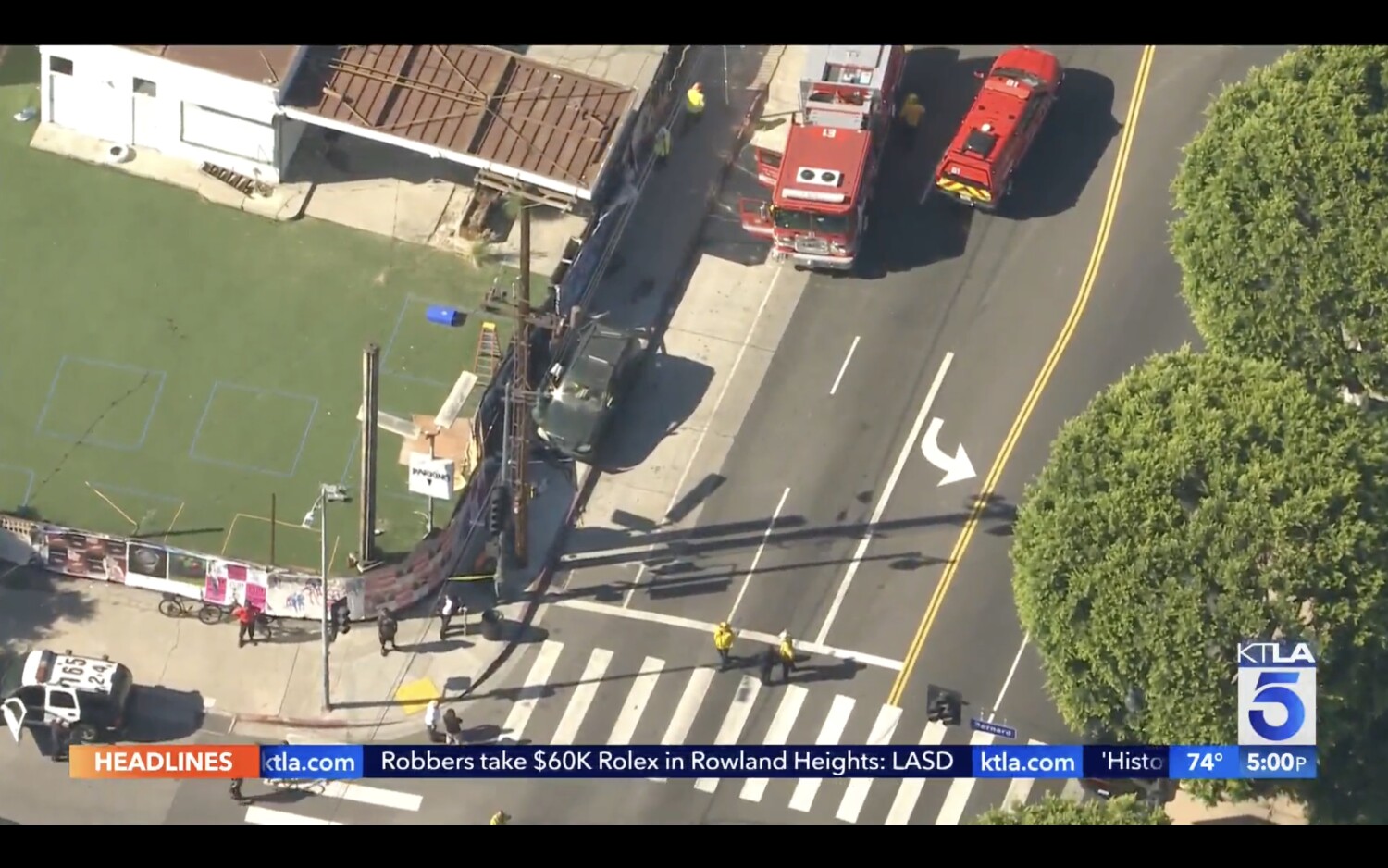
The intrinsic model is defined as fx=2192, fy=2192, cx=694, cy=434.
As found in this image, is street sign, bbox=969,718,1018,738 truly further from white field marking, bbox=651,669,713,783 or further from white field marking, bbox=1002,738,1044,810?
white field marking, bbox=651,669,713,783

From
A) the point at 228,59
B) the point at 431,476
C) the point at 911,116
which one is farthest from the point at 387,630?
the point at 911,116

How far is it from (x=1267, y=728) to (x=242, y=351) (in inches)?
1221

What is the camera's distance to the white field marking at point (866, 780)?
58375mm

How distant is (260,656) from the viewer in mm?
60656

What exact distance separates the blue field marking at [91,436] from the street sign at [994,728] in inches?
978

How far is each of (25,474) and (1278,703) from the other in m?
34.8

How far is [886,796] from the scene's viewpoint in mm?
58625

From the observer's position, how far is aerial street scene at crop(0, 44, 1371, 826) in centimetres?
5369

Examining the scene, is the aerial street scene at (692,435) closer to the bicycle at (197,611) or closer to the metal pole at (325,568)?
the bicycle at (197,611)

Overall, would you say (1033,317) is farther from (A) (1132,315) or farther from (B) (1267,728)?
(B) (1267,728)

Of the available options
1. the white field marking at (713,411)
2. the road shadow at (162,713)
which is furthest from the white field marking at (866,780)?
the road shadow at (162,713)

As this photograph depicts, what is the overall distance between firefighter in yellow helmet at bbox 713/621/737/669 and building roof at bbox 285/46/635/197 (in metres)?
13.7

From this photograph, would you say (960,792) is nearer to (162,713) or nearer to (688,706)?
(688,706)

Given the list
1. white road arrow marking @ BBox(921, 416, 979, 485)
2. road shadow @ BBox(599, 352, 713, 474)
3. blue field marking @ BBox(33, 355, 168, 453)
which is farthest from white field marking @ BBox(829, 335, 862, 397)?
blue field marking @ BBox(33, 355, 168, 453)
